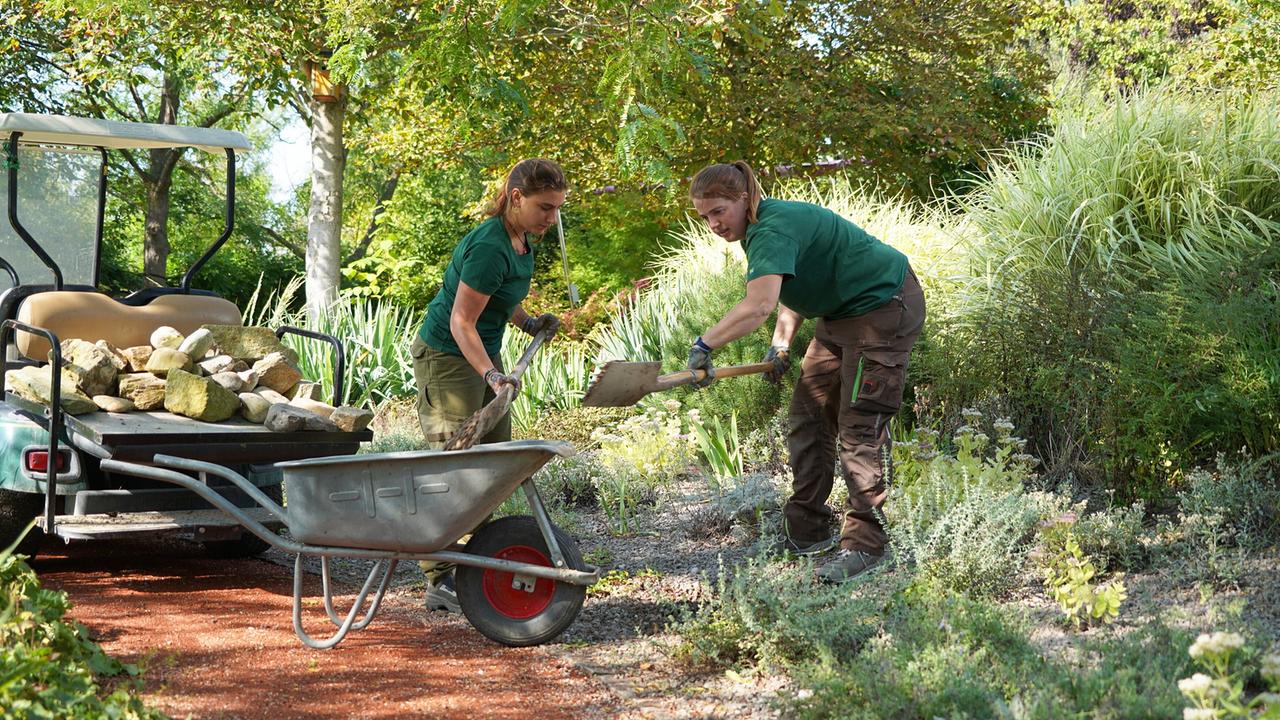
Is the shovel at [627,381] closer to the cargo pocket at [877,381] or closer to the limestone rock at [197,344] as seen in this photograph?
the cargo pocket at [877,381]

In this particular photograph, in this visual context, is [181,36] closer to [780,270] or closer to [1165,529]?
[780,270]

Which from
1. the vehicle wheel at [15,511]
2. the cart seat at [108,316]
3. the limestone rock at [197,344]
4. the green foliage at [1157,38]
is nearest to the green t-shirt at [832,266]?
the limestone rock at [197,344]

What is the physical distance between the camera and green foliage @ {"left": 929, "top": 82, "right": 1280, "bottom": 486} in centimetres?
503

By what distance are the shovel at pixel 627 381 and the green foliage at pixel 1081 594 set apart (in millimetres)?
1350

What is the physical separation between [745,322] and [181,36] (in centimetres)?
809

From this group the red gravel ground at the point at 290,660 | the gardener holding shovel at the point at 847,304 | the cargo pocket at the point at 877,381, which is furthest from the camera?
the cargo pocket at the point at 877,381

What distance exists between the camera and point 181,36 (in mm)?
10203

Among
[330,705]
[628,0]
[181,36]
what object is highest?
[181,36]

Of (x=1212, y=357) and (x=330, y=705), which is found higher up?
(x=1212, y=357)

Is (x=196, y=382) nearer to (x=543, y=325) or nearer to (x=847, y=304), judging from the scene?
(x=543, y=325)

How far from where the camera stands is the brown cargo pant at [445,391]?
4465mm

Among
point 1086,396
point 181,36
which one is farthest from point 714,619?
point 181,36

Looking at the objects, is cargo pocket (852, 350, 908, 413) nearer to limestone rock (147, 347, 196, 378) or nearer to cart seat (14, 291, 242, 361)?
limestone rock (147, 347, 196, 378)

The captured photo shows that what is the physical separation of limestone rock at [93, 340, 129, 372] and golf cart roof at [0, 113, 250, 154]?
3.71ft
